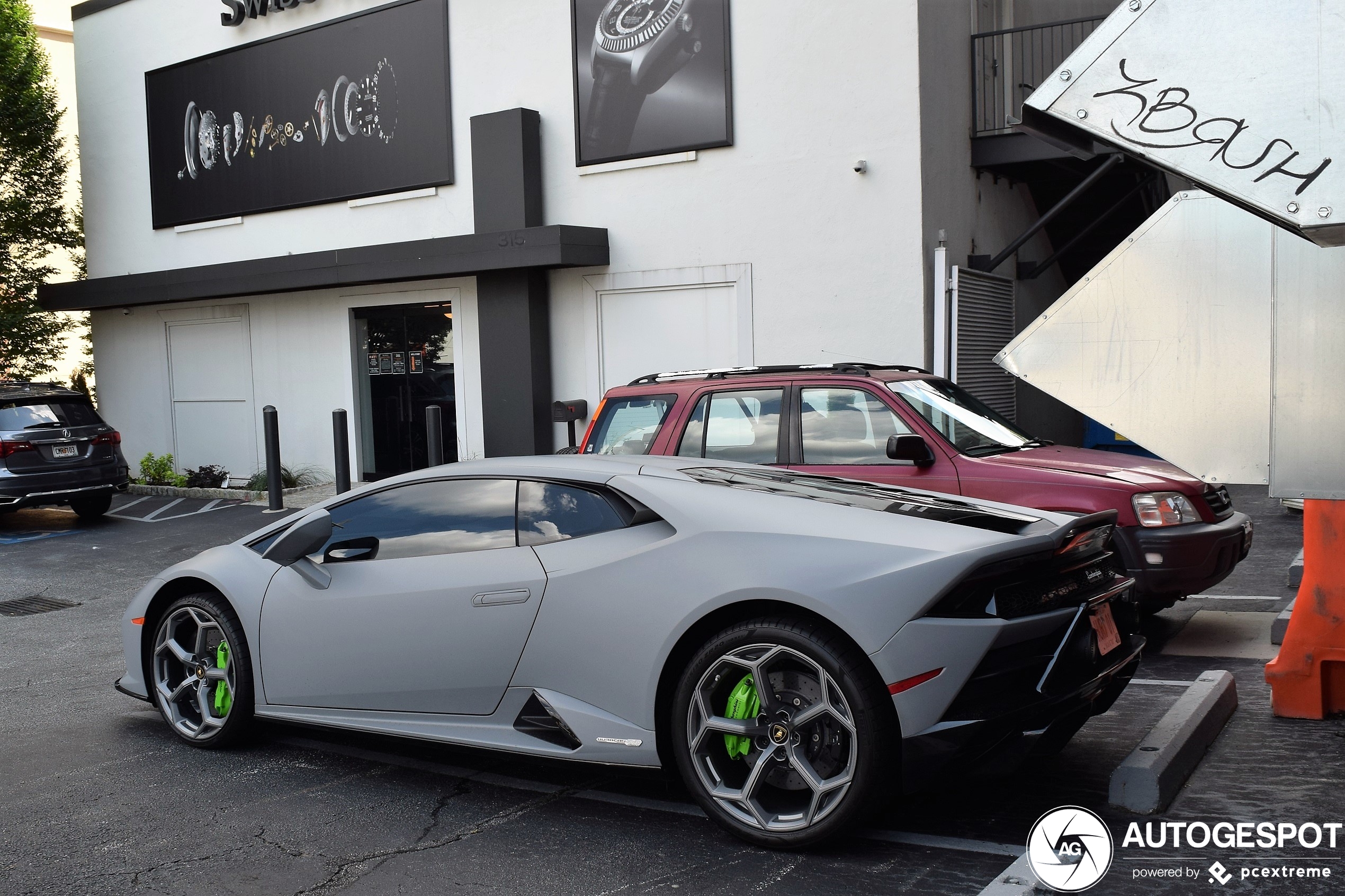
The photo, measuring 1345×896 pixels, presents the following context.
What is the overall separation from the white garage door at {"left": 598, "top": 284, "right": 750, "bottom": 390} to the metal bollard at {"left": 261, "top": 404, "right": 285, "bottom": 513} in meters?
4.05

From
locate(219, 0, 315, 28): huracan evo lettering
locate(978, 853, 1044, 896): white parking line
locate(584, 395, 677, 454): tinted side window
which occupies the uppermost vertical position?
locate(219, 0, 315, 28): huracan evo lettering

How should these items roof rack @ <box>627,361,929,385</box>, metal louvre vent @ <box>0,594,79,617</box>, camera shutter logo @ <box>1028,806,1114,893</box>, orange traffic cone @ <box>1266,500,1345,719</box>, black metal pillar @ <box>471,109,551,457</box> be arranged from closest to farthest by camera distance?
camera shutter logo @ <box>1028,806,1114,893</box>, orange traffic cone @ <box>1266,500,1345,719</box>, roof rack @ <box>627,361,929,385</box>, metal louvre vent @ <box>0,594,79,617</box>, black metal pillar @ <box>471,109,551,457</box>

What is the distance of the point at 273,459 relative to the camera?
1433cm

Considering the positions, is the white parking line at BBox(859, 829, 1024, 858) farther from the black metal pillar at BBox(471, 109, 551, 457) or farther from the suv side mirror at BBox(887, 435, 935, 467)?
the black metal pillar at BBox(471, 109, 551, 457)

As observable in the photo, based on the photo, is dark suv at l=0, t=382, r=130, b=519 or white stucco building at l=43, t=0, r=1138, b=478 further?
dark suv at l=0, t=382, r=130, b=519

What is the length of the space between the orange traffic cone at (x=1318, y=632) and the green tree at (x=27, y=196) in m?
20.2

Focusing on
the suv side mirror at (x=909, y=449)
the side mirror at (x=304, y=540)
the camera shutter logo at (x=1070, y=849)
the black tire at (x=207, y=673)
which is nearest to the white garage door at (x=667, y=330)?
the suv side mirror at (x=909, y=449)

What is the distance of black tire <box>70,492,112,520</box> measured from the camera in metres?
14.8

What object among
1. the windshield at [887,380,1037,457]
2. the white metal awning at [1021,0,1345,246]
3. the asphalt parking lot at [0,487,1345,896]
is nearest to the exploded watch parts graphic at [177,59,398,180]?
the windshield at [887,380,1037,457]

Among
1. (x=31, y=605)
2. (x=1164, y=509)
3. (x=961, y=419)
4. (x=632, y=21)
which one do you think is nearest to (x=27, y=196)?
(x=632, y=21)

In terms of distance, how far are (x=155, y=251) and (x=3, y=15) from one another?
16.6 feet

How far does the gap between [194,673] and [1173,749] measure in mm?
4213

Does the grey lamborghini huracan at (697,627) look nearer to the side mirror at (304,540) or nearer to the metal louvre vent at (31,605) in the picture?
the side mirror at (304,540)

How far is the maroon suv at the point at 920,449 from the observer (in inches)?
253
